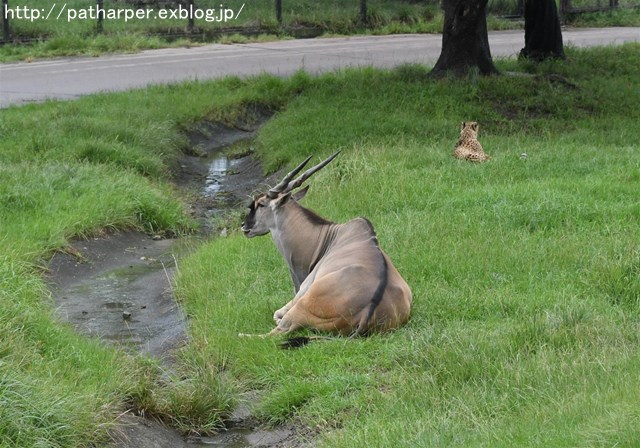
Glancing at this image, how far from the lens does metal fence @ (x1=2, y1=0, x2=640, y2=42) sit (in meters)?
26.2

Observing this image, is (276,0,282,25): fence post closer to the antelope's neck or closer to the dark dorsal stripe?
the antelope's neck

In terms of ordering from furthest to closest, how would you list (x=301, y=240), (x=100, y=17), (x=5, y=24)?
(x=100, y=17), (x=5, y=24), (x=301, y=240)

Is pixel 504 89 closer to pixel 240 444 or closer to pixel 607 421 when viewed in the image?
pixel 240 444

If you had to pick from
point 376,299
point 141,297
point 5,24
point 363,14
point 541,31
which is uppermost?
point 5,24

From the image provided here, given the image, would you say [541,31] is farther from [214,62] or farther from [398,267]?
[398,267]

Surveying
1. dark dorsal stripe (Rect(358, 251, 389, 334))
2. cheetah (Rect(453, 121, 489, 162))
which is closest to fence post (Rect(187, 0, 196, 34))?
cheetah (Rect(453, 121, 489, 162))

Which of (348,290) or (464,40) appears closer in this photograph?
(348,290)

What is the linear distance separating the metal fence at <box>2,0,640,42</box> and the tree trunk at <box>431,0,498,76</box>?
35.8ft

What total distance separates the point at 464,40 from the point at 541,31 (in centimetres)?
354

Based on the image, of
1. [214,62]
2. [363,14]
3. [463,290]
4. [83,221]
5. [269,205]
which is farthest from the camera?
[363,14]

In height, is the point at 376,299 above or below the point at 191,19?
below

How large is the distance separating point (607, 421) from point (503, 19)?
30280 mm

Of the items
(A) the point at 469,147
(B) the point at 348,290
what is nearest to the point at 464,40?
(A) the point at 469,147

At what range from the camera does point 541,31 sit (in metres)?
21.1
